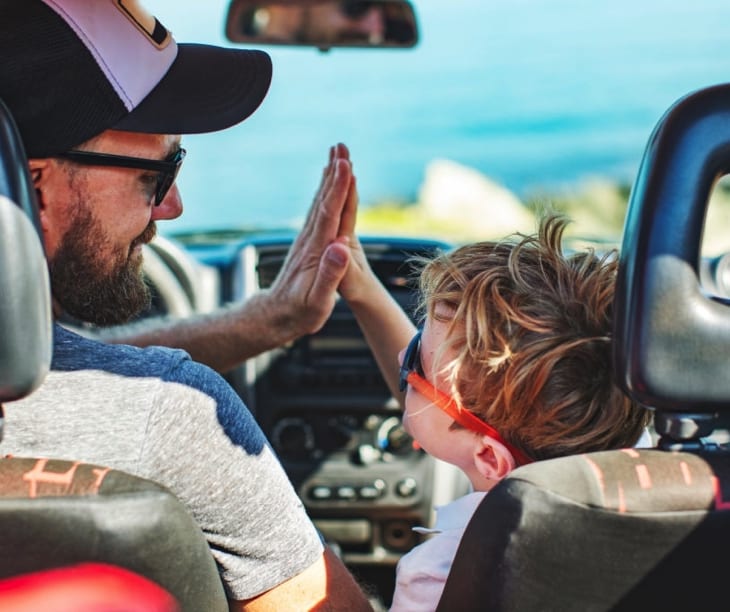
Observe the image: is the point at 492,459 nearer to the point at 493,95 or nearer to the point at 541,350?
the point at 541,350

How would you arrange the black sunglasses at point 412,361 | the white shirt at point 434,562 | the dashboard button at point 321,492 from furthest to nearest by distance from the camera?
the dashboard button at point 321,492 → the black sunglasses at point 412,361 → the white shirt at point 434,562

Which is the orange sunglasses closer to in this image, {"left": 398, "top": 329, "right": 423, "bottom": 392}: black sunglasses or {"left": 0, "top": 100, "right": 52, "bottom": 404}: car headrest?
{"left": 398, "top": 329, "right": 423, "bottom": 392}: black sunglasses

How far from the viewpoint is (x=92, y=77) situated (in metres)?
2.14

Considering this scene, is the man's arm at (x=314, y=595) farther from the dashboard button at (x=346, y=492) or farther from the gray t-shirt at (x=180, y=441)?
the dashboard button at (x=346, y=492)

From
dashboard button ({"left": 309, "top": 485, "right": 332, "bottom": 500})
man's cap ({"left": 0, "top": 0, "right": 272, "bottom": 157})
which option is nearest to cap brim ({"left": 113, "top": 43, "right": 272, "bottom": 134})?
man's cap ({"left": 0, "top": 0, "right": 272, "bottom": 157})

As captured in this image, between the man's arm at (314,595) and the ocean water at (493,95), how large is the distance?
58.4 ft

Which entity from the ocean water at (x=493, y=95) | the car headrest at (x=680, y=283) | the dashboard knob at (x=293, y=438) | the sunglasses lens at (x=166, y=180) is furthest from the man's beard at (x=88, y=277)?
the ocean water at (x=493, y=95)

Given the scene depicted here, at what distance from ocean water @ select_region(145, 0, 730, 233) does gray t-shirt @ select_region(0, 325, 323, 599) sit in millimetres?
17887

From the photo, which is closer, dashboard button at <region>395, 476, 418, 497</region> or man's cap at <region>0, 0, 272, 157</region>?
man's cap at <region>0, 0, 272, 157</region>

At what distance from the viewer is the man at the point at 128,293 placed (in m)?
1.94

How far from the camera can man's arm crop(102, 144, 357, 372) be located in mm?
2971

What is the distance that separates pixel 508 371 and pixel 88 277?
0.83 metres

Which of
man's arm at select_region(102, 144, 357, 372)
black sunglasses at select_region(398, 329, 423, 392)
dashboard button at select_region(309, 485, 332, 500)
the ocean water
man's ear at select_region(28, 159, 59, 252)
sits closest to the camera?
man's ear at select_region(28, 159, 59, 252)

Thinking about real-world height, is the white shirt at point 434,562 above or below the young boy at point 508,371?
below
